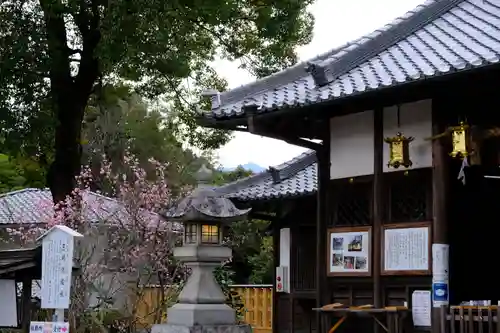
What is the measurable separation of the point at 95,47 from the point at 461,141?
35.5ft

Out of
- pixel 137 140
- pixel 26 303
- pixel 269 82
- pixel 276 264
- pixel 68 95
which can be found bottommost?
pixel 26 303

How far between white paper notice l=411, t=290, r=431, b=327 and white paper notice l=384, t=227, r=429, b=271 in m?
0.33

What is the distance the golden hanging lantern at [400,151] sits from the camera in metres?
9.96

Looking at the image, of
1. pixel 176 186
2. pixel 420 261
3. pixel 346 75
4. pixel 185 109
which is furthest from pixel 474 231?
pixel 176 186

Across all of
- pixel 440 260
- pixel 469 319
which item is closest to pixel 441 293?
pixel 440 260

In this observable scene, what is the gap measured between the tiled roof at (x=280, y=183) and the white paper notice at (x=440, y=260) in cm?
557

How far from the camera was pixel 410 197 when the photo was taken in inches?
398

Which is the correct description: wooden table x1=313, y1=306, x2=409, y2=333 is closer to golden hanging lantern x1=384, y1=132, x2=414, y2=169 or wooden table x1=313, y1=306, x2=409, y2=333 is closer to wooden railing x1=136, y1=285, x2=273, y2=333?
golden hanging lantern x1=384, y1=132, x2=414, y2=169

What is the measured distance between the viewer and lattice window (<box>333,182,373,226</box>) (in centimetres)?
1069

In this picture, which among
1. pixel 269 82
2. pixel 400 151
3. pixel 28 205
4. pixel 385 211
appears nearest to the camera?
pixel 400 151

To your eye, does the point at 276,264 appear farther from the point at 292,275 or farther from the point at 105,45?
the point at 105,45

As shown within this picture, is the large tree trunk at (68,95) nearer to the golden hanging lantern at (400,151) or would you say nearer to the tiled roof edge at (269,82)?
the tiled roof edge at (269,82)

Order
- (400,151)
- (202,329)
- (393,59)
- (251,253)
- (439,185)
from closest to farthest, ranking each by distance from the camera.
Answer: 1. (439,185)
2. (400,151)
3. (393,59)
4. (202,329)
5. (251,253)

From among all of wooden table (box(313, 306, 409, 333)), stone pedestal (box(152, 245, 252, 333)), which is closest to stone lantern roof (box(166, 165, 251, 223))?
stone pedestal (box(152, 245, 252, 333))
